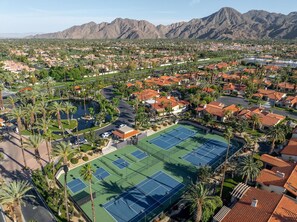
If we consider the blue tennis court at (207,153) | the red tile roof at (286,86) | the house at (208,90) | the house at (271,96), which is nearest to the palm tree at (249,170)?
the blue tennis court at (207,153)

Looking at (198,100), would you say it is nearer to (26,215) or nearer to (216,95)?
(216,95)

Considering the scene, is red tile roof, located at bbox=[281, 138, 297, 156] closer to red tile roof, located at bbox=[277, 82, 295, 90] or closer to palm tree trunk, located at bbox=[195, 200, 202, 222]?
palm tree trunk, located at bbox=[195, 200, 202, 222]

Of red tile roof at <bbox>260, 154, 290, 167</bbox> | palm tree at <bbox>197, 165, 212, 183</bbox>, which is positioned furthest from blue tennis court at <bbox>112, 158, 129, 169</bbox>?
red tile roof at <bbox>260, 154, 290, 167</bbox>

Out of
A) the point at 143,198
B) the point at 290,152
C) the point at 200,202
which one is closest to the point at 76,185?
the point at 143,198

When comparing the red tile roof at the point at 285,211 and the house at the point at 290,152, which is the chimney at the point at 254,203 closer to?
the red tile roof at the point at 285,211

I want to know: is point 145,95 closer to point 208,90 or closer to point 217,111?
point 208,90
